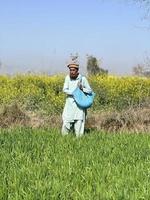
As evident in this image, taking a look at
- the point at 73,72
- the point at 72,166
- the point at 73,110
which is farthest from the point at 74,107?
the point at 72,166

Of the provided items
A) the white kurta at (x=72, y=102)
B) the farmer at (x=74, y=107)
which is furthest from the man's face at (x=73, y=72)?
the white kurta at (x=72, y=102)

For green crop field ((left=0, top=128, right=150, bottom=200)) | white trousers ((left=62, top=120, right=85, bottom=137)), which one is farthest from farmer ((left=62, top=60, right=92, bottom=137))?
green crop field ((left=0, top=128, right=150, bottom=200))

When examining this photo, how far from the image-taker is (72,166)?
726 centimetres

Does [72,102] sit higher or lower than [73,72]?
lower

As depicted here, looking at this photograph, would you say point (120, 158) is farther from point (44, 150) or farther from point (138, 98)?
point (138, 98)

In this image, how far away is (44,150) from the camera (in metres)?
8.57

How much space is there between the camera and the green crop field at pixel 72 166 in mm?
5891

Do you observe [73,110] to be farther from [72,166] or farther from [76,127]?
[72,166]

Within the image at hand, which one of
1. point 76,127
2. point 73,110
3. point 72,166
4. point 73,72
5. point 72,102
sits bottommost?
point 72,166

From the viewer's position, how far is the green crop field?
5891mm

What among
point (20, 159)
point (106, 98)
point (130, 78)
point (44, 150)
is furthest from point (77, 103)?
point (130, 78)

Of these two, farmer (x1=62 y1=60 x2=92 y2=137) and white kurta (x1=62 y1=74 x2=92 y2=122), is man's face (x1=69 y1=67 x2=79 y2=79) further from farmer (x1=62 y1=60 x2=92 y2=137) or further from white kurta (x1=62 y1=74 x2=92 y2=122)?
white kurta (x1=62 y1=74 x2=92 y2=122)

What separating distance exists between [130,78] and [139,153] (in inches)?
431

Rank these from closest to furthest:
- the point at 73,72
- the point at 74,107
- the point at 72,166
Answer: the point at 72,166 < the point at 73,72 < the point at 74,107
